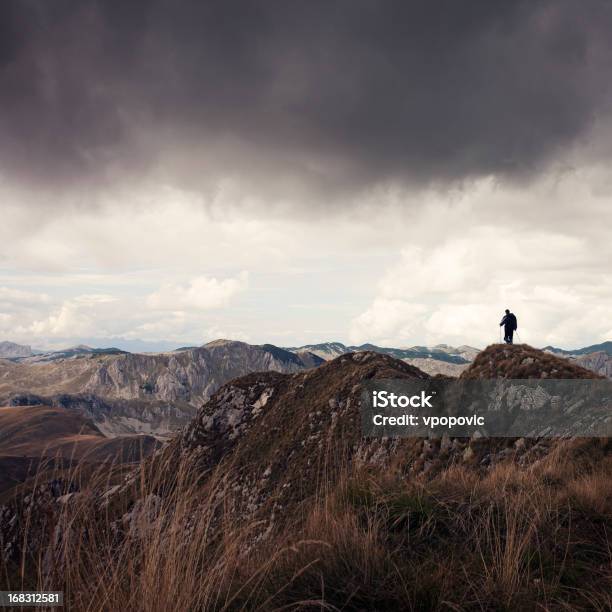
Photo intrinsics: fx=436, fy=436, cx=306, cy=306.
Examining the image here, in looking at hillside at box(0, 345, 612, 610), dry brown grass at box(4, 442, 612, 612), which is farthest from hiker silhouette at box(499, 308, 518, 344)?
dry brown grass at box(4, 442, 612, 612)

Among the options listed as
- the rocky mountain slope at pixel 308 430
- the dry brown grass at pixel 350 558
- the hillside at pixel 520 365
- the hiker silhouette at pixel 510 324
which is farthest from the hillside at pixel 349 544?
the hiker silhouette at pixel 510 324

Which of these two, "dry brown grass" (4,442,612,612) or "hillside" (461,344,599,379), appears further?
"hillside" (461,344,599,379)

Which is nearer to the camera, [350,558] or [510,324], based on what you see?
[350,558]

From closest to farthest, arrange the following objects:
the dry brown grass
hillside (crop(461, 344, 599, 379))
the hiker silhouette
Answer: the dry brown grass → hillside (crop(461, 344, 599, 379)) → the hiker silhouette

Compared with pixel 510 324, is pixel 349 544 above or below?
below

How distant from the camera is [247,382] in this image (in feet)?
202

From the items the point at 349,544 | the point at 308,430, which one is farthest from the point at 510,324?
the point at 349,544

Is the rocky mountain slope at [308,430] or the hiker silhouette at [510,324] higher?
the hiker silhouette at [510,324]

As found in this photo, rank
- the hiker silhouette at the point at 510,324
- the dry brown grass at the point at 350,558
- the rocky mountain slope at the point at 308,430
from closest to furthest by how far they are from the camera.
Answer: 1. the dry brown grass at the point at 350,558
2. the rocky mountain slope at the point at 308,430
3. the hiker silhouette at the point at 510,324

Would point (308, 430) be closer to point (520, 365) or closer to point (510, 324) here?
point (510, 324)

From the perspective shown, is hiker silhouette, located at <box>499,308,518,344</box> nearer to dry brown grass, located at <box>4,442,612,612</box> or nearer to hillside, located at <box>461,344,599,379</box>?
hillside, located at <box>461,344,599,379</box>

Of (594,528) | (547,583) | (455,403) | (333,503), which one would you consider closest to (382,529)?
(333,503)

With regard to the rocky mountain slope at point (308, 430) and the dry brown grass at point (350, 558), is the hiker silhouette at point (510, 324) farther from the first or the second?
the dry brown grass at point (350, 558)

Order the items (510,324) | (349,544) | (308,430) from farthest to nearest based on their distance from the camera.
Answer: (308,430) < (510,324) < (349,544)
